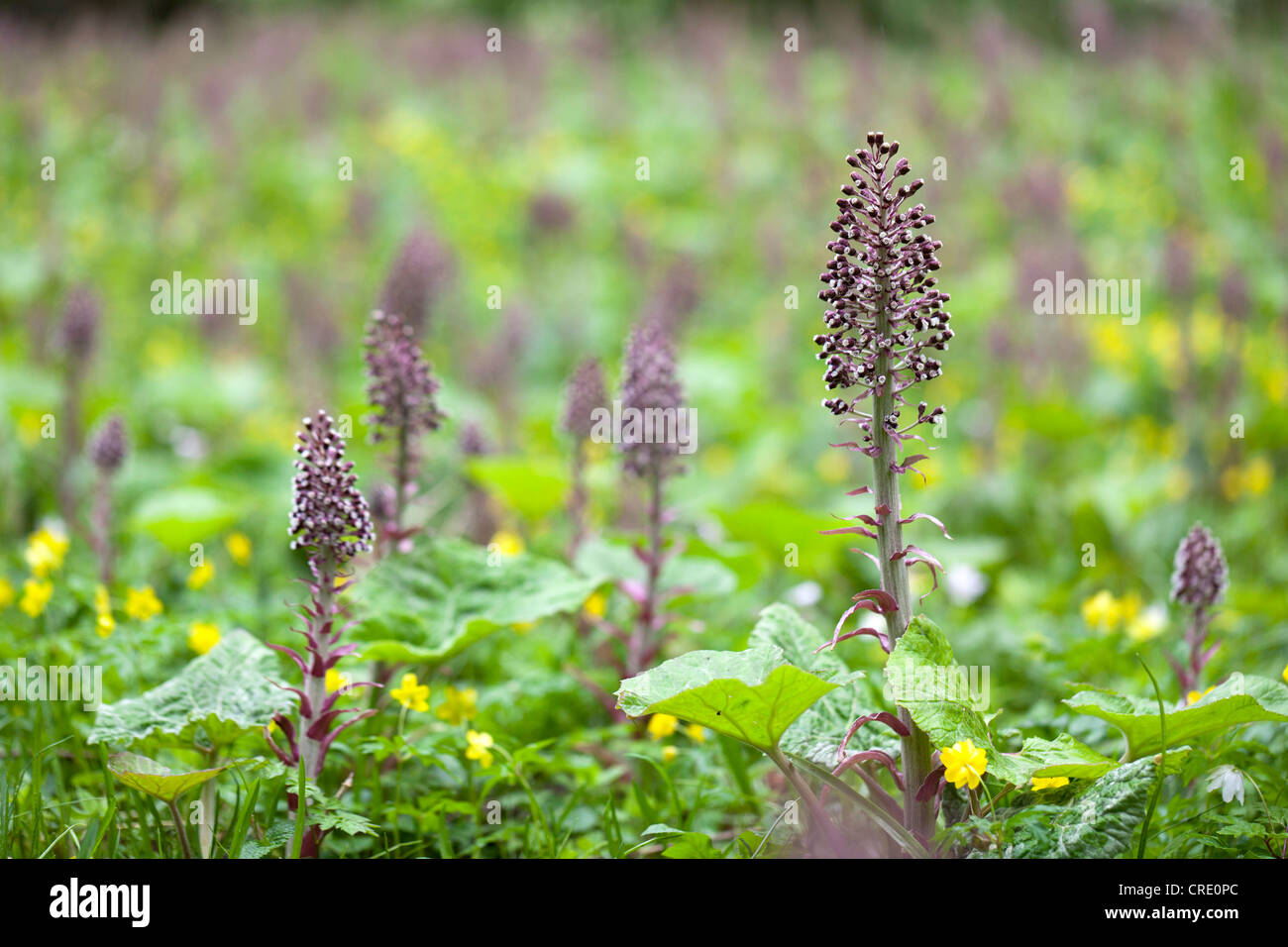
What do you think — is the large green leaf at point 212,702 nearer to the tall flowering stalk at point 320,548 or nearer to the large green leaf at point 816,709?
the tall flowering stalk at point 320,548

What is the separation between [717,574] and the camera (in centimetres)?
291

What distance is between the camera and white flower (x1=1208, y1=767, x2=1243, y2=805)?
6.48 ft

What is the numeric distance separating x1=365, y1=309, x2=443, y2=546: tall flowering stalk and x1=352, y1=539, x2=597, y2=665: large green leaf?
118 mm

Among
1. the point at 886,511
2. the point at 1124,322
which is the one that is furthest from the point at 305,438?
the point at 1124,322

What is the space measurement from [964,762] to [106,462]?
2.63 metres

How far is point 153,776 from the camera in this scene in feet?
5.94

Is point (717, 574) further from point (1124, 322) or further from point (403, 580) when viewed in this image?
point (1124, 322)

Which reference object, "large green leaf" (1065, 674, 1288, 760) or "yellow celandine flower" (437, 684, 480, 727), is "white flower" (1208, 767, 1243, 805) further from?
"yellow celandine flower" (437, 684, 480, 727)

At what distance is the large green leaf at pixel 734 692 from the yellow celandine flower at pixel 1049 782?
0.46 metres

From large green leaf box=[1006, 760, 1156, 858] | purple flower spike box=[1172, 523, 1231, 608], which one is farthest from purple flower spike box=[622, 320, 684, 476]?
large green leaf box=[1006, 760, 1156, 858]

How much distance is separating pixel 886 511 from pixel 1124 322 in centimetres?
554

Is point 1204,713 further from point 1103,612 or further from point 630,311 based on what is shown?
point 630,311

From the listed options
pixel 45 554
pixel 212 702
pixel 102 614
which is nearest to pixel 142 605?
pixel 102 614

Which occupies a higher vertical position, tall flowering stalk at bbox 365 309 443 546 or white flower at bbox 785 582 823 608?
tall flowering stalk at bbox 365 309 443 546
